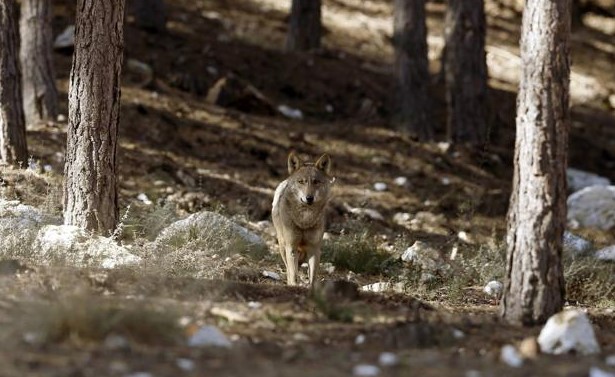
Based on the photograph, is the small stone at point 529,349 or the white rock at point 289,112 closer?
the small stone at point 529,349

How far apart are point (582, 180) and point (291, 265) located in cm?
967

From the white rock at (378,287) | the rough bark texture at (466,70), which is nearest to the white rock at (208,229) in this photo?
the white rock at (378,287)

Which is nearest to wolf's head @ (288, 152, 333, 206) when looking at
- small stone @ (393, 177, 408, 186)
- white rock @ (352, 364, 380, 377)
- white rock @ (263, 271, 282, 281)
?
white rock @ (263, 271, 282, 281)

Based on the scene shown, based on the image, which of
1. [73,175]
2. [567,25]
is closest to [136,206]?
[73,175]

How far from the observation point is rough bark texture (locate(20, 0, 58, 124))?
15.6 m

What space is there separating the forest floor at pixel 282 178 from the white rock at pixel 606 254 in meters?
1.38

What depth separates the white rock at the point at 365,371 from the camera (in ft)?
21.7

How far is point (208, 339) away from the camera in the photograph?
283 inches

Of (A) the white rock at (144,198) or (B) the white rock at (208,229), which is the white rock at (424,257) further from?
(A) the white rock at (144,198)

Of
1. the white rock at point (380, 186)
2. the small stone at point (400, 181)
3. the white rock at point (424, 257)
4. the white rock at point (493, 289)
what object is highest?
the small stone at point (400, 181)

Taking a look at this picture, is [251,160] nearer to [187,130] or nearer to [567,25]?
[187,130]

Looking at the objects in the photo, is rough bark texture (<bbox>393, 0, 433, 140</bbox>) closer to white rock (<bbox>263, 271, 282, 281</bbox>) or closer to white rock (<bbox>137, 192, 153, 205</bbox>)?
white rock (<bbox>137, 192, 153, 205</bbox>)

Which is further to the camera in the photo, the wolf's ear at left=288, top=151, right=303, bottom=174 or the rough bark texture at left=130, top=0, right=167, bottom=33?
the rough bark texture at left=130, top=0, right=167, bottom=33

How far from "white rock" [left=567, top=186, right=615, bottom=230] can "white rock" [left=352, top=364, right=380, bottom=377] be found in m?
9.97
